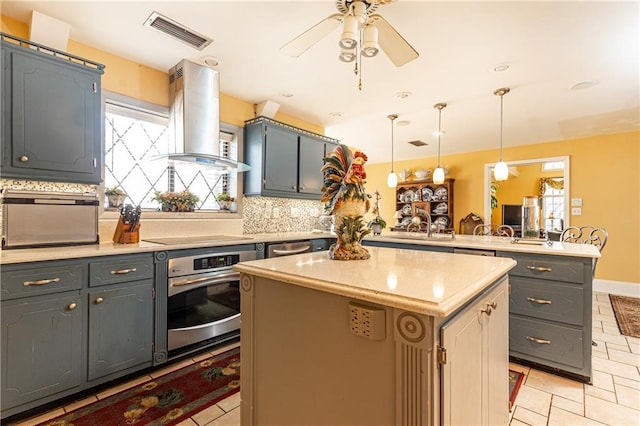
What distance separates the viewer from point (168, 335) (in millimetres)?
2178

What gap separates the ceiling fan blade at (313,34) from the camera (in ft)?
5.39

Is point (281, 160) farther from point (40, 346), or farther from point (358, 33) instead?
point (40, 346)

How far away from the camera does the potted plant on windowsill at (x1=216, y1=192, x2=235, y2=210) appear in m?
3.31

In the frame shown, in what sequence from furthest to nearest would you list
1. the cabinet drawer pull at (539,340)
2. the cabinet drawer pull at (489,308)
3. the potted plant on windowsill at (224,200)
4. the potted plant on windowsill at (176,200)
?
the potted plant on windowsill at (224,200)
the potted plant on windowsill at (176,200)
the cabinet drawer pull at (539,340)
the cabinet drawer pull at (489,308)

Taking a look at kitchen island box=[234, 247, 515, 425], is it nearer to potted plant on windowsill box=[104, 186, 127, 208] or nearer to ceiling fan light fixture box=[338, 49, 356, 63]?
ceiling fan light fixture box=[338, 49, 356, 63]

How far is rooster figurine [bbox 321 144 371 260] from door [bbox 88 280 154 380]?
1435mm

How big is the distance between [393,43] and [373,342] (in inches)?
65.5

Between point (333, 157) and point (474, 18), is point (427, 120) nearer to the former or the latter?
point (474, 18)

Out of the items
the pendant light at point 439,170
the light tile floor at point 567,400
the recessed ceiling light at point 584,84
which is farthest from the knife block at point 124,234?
the recessed ceiling light at point 584,84

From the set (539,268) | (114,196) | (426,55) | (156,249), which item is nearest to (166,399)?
(156,249)

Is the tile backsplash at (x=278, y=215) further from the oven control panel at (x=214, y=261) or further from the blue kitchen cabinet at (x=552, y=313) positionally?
the blue kitchen cabinet at (x=552, y=313)

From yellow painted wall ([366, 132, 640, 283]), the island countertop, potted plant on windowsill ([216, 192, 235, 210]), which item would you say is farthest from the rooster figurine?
yellow painted wall ([366, 132, 640, 283])

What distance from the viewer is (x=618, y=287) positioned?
4.56m

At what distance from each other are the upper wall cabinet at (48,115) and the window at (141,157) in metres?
0.43
